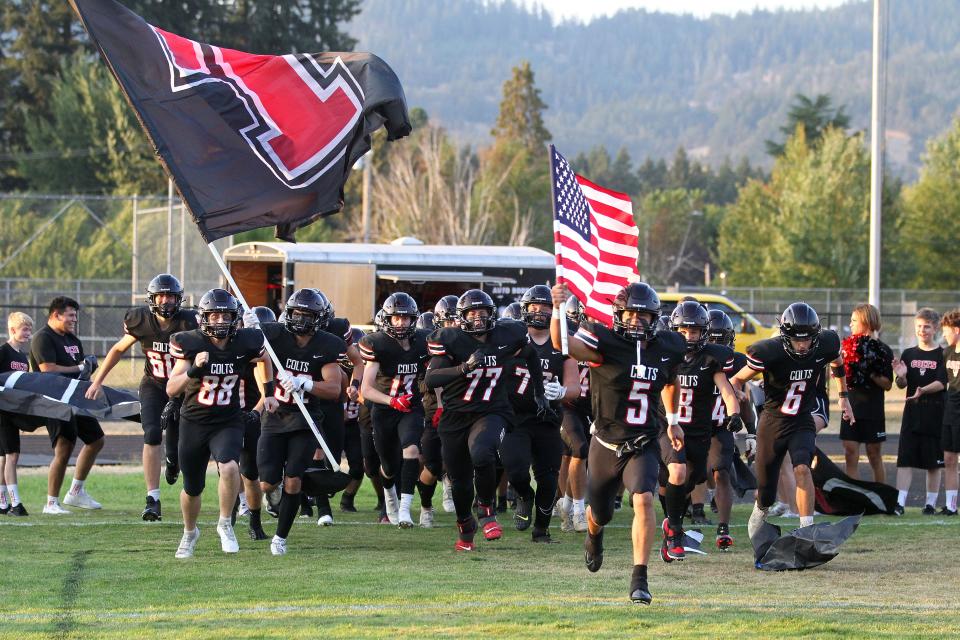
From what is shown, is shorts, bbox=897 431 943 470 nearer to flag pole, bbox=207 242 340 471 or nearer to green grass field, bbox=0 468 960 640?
green grass field, bbox=0 468 960 640

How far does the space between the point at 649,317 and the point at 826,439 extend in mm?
11930

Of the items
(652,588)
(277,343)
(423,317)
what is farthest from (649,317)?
(423,317)

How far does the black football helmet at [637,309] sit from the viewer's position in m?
8.07

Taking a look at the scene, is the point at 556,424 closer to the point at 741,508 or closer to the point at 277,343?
the point at 277,343

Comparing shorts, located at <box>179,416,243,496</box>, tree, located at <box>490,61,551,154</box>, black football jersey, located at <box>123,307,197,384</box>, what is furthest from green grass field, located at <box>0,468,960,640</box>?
tree, located at <box>490,61,551,154</box>

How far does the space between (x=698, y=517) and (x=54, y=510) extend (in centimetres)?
550

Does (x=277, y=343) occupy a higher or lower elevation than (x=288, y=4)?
lower

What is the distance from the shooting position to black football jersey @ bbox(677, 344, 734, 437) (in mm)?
10031

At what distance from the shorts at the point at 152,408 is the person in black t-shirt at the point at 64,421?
2.93 ft

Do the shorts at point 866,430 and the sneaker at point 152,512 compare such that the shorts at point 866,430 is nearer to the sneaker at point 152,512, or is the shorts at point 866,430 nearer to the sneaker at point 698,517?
the sneaker at point 698,517

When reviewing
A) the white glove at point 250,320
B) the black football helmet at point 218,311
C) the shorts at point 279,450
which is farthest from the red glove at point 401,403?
the black football helmet at point 218,311

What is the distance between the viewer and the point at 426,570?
338 inches

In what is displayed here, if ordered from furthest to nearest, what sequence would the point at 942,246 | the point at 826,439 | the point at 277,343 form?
the point at 942,246 < the point at 826,439 < the point at 277,343

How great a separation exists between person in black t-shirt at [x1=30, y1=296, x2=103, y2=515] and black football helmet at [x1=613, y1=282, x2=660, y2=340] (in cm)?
558
